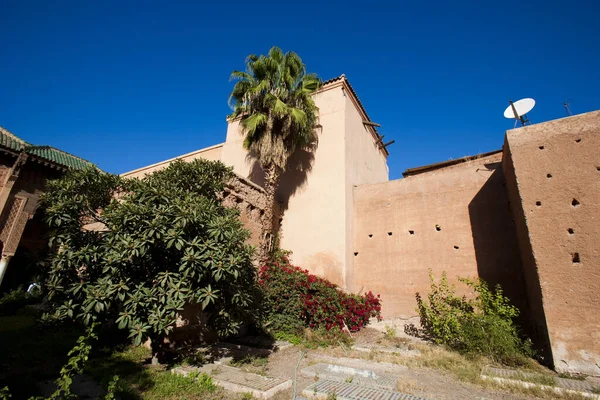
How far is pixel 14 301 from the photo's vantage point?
1061 cm

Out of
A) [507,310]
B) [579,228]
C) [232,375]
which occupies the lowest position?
[232,375]

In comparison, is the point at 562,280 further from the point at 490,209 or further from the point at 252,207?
the point at 252,207

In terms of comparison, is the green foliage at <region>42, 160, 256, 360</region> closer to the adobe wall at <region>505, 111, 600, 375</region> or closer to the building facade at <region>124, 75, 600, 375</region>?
the building facade at <region>124, 75, 600, 375</region>

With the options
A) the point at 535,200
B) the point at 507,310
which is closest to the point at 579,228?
the point at 535,200

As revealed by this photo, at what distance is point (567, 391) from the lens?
Answer: 4293mm

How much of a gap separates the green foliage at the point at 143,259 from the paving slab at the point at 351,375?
1728 millimetres

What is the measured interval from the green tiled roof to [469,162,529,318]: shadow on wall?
39.6 feet

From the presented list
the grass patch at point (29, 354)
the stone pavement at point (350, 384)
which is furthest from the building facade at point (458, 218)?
the grass patch at point (29, 354)

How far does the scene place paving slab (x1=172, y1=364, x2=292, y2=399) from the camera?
4.16 metres

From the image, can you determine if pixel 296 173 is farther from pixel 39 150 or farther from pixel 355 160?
pixel 39 150

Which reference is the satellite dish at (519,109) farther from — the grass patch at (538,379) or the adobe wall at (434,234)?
the grass patch at (538,379)

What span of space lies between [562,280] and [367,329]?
16.8 feet

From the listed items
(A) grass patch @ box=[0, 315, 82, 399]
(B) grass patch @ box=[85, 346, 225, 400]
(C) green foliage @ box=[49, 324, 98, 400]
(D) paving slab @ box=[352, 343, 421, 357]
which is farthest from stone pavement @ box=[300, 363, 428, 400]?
(A) grass patch @ box=[0, 315, 82, 399]

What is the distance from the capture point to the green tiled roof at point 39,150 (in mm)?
10645
